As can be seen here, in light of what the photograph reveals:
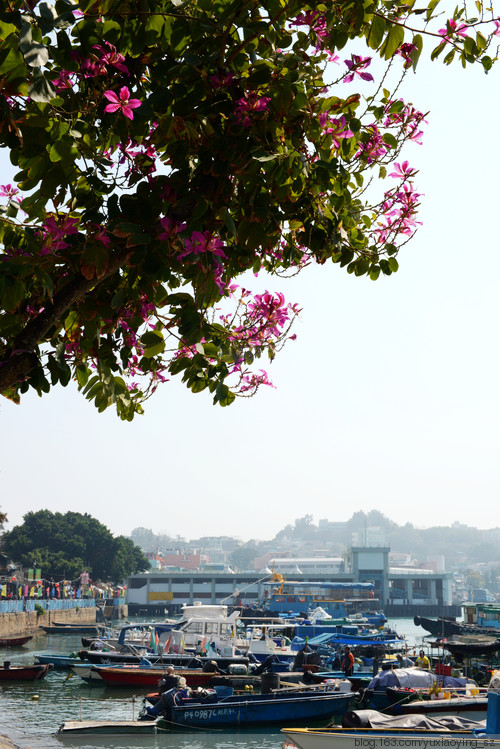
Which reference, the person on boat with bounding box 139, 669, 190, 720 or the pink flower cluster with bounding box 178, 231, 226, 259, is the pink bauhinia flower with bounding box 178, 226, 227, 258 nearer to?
the pink flower cluster with bounding box 178, 231, 226, 259

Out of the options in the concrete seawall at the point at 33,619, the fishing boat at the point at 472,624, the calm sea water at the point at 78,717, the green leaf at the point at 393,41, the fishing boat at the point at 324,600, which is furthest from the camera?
the fishing boat at the point at 324,600

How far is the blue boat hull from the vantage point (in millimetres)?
20484

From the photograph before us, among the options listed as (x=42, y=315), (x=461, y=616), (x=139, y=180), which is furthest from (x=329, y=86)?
(x=461, y=616)

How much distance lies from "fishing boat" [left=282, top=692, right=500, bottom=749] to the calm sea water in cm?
600

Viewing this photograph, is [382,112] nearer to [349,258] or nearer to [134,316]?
[349,258]

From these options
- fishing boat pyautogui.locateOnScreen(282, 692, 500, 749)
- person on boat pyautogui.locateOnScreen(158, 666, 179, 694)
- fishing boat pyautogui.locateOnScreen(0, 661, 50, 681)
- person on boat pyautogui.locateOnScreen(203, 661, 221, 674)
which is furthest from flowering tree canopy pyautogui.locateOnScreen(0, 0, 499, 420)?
fishing boat pyautogui.locateOnScreen(0, 661, 50, 681)

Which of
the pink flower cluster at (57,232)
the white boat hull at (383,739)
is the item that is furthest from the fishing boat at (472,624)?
the pink flower cluster at (57,232)

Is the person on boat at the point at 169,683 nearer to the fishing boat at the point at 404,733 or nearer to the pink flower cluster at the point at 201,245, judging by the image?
the fishing boat at the point at 404,733

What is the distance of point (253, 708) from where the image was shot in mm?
20578

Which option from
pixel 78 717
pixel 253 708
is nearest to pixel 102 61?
pixel 253 708

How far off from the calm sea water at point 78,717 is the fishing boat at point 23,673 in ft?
0.93

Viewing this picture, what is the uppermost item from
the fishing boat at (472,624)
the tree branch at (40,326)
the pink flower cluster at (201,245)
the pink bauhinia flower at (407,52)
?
the pink bauhinia flower at (407,52)

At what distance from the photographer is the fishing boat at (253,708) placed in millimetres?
20484

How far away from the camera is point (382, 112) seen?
493 centimetres
